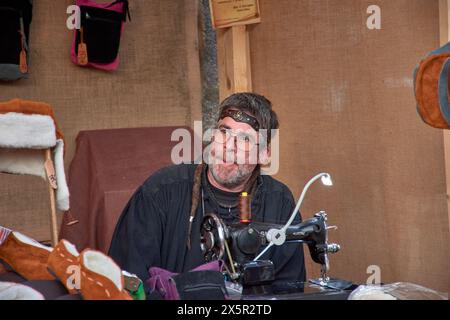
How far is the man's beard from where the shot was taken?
2.91m

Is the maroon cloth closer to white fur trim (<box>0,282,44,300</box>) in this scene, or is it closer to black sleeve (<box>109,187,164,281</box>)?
black sleeve (<box>109,187,164,281</box>)

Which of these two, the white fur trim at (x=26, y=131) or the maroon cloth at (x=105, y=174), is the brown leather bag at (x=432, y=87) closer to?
the white fur trim at (x=26, y=131)

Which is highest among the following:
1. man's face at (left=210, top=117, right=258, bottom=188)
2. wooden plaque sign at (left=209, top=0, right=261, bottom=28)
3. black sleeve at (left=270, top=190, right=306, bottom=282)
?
wooden plaque sign at (left=209, top=0, right=261, bottom=28)

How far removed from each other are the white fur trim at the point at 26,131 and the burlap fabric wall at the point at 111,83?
180cm

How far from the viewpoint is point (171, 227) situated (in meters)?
2.93

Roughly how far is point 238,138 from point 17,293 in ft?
4.31

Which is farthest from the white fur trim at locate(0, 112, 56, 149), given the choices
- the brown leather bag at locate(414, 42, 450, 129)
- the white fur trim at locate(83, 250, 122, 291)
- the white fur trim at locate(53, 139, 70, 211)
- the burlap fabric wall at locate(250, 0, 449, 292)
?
the burlap fabric wall at locate(250, 0, 449, 292)

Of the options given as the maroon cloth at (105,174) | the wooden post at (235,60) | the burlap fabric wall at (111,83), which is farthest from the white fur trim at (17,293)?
the wooden post at (235,60)

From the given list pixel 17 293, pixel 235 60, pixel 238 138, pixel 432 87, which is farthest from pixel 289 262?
pixel 235 60

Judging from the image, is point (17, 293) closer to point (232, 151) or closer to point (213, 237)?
point (213, 237)
